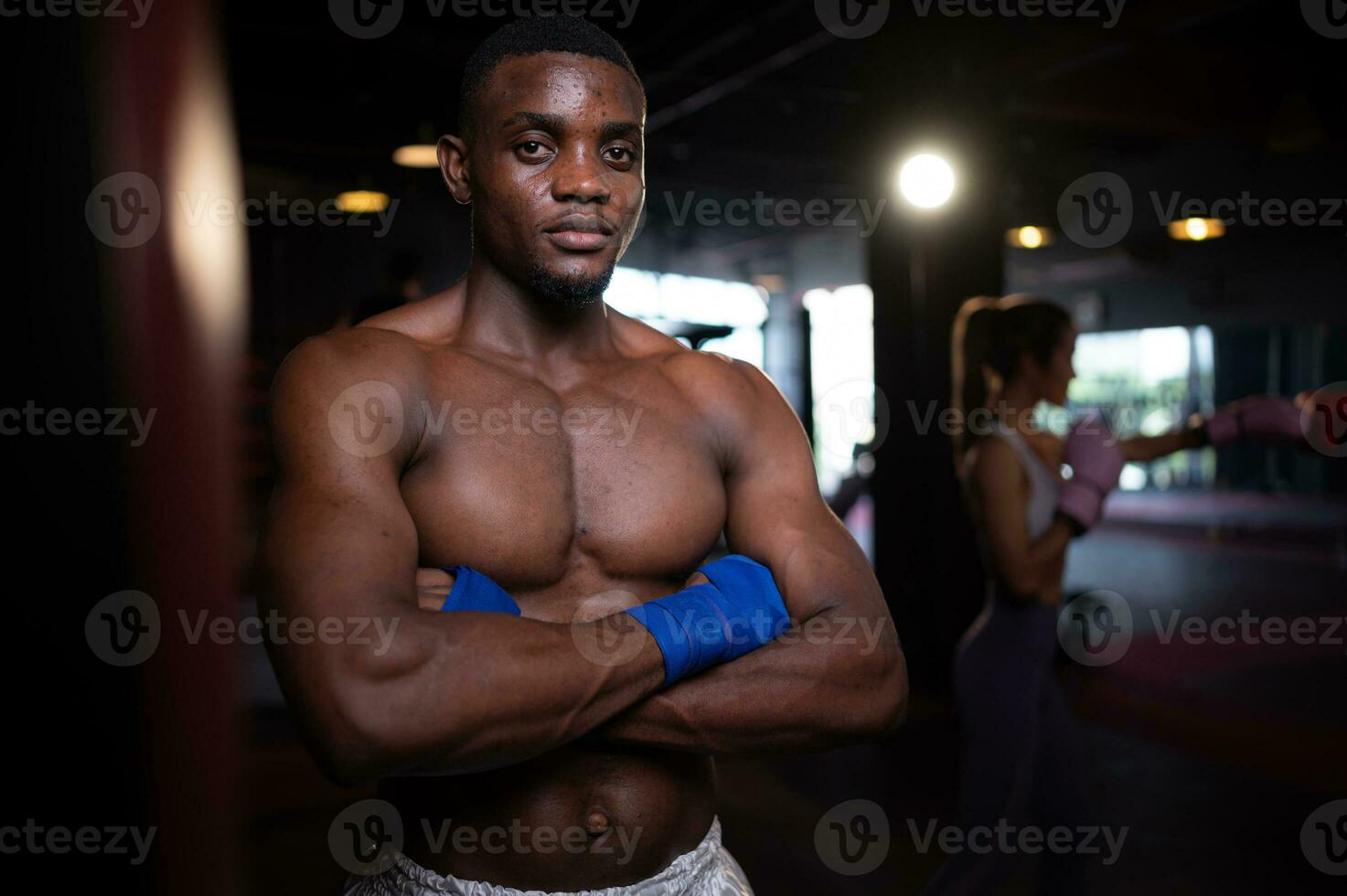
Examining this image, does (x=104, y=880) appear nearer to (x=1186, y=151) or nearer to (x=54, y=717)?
(x=54, y=717)

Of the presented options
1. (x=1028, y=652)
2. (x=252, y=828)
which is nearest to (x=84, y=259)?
(x=1028, y=652)

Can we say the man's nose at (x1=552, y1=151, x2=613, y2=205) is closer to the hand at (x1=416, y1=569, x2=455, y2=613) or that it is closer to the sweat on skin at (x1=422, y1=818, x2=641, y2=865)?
the hand at (x1=416, y1=569, x2=455, y2=613)

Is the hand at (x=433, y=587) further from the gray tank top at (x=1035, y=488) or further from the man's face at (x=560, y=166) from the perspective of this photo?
the gray tank top at (x=1035, y=488)

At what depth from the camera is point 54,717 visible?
1036 millimetres

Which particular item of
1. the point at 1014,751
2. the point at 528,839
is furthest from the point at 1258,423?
the point at 528,839

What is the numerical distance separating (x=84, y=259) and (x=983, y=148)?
536cm

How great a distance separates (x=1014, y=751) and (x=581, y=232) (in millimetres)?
1840

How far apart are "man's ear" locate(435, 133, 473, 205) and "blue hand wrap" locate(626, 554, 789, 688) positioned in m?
0.58

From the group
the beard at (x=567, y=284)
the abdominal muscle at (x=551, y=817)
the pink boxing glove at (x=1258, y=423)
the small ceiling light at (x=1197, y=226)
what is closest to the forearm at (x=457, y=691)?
the abdominal muscle at (x=551, y=817)

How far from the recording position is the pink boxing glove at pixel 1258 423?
275 cm

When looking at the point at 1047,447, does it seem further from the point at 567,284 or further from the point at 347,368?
the point at 347,368

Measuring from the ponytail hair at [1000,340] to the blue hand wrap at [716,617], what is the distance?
1.81m

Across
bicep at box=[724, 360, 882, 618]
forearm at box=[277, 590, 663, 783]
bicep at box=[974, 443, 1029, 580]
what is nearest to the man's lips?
bicep at box=[724, 360, 882, 618]

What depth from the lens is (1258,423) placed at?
2.81 meters
